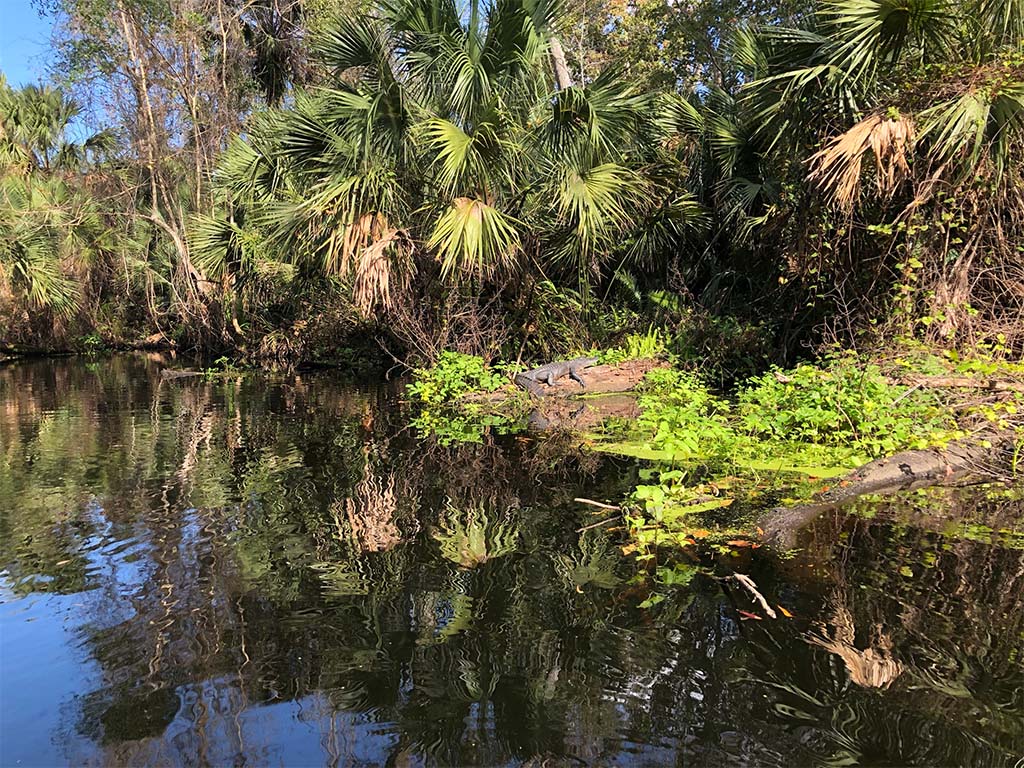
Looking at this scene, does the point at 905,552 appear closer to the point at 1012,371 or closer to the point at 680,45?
the point at 1012,371

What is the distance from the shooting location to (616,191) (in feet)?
32.4

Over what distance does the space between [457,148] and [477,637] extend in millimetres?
7237

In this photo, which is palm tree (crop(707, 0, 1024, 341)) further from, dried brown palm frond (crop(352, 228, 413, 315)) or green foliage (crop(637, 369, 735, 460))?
dried brown palm frond (crop(352, 228, 413, 315))

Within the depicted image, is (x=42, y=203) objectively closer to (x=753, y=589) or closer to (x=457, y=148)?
(x=457, y=148)

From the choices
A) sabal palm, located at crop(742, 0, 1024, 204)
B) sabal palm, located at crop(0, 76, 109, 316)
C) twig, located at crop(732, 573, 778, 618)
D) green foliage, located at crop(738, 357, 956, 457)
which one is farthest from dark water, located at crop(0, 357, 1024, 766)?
sabal palm, located at crop(0, 76, 109, 316)

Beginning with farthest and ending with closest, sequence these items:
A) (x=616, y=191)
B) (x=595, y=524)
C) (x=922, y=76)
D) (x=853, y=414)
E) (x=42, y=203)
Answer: (x=42, y=203), (x=616, y=191), (x=922, y=76), (x=853, y=414), (x=595, y=524)

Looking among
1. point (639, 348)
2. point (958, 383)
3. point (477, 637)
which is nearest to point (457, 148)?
point (639, 348)

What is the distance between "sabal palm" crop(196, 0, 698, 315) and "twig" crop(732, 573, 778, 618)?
251 inches

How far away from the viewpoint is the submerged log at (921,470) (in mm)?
4812

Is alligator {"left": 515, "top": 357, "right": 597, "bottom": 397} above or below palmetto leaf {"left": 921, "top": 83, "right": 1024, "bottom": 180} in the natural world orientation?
below

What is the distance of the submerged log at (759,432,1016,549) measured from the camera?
15.8 ft

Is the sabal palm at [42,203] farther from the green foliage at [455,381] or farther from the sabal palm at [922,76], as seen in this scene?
the sabal palm at [922,76]

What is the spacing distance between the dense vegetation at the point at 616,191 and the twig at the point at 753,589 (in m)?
4.88

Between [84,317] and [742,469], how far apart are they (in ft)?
76.8
